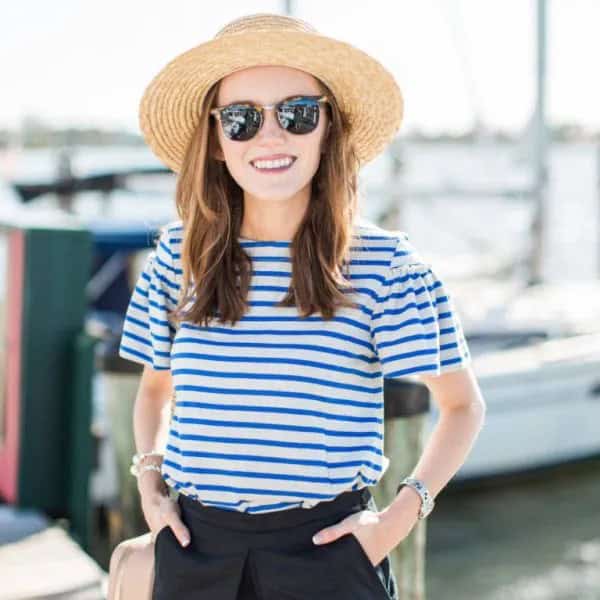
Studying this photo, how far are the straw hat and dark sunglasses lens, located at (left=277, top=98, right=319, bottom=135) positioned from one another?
80mm

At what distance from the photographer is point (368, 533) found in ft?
5.90

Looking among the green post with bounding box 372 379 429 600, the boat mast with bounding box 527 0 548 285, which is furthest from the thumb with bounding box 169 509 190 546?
the boat mast with bounding box 527 0 548 285

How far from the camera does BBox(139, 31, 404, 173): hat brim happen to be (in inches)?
74.5

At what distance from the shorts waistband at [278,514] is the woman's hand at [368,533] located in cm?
3

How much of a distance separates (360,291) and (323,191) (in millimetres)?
246

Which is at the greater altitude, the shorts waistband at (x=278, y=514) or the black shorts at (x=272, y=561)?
the shorts waistband at (x=278, y=514)

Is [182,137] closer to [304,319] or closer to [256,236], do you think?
[256,236]

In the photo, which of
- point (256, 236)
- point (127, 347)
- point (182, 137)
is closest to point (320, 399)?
point (256, 236)

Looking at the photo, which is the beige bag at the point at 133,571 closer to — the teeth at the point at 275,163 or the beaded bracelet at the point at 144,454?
the beaded bracelet at the point at 144,454

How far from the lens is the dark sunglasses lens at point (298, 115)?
1.90 m

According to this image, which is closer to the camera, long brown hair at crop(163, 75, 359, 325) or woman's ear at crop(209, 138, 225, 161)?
long brown hair at crop(163, 75, 359, 325)

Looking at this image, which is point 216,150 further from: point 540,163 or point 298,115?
point 540,163

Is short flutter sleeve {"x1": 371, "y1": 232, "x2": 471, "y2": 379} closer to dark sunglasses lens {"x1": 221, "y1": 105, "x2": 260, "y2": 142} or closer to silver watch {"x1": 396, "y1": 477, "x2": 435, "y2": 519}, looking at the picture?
silver watch {"x1": 396, "y1": 477, "x2": 435, "y2": 519}

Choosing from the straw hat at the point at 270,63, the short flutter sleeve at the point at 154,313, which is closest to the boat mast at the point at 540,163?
the straw hat at the point at 270,63
